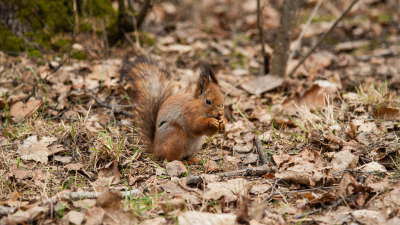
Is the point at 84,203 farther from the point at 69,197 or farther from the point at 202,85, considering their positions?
the point at 202,85

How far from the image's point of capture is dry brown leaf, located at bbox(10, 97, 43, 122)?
3.29m

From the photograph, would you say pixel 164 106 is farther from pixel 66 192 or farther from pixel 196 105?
pixel 66 192

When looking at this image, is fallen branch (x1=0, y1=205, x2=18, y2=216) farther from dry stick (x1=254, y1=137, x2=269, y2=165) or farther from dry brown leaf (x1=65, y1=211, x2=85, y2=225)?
dry stick (x1=254, y1=137, x2=269, y2=165)

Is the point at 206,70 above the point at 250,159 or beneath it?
above

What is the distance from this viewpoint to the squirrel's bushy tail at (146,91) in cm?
308

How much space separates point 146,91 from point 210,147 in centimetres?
85

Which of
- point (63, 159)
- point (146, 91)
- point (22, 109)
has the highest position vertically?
point (146, 91)

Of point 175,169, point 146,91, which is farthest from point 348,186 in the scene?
point 146,91

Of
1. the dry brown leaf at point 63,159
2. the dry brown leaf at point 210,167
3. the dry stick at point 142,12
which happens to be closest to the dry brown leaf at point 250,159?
the dry brown leaf at point 210,167

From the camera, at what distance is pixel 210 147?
3.26 meters

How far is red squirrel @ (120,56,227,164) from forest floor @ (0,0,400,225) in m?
0.17

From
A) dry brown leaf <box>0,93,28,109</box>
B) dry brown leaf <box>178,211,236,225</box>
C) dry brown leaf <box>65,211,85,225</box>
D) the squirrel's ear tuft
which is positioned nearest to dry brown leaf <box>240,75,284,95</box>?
the squirrel's ear tuft

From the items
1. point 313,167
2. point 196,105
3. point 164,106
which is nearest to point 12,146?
point 164,106

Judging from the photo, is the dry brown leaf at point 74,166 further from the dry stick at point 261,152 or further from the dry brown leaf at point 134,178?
the dry stick at point 261,152
